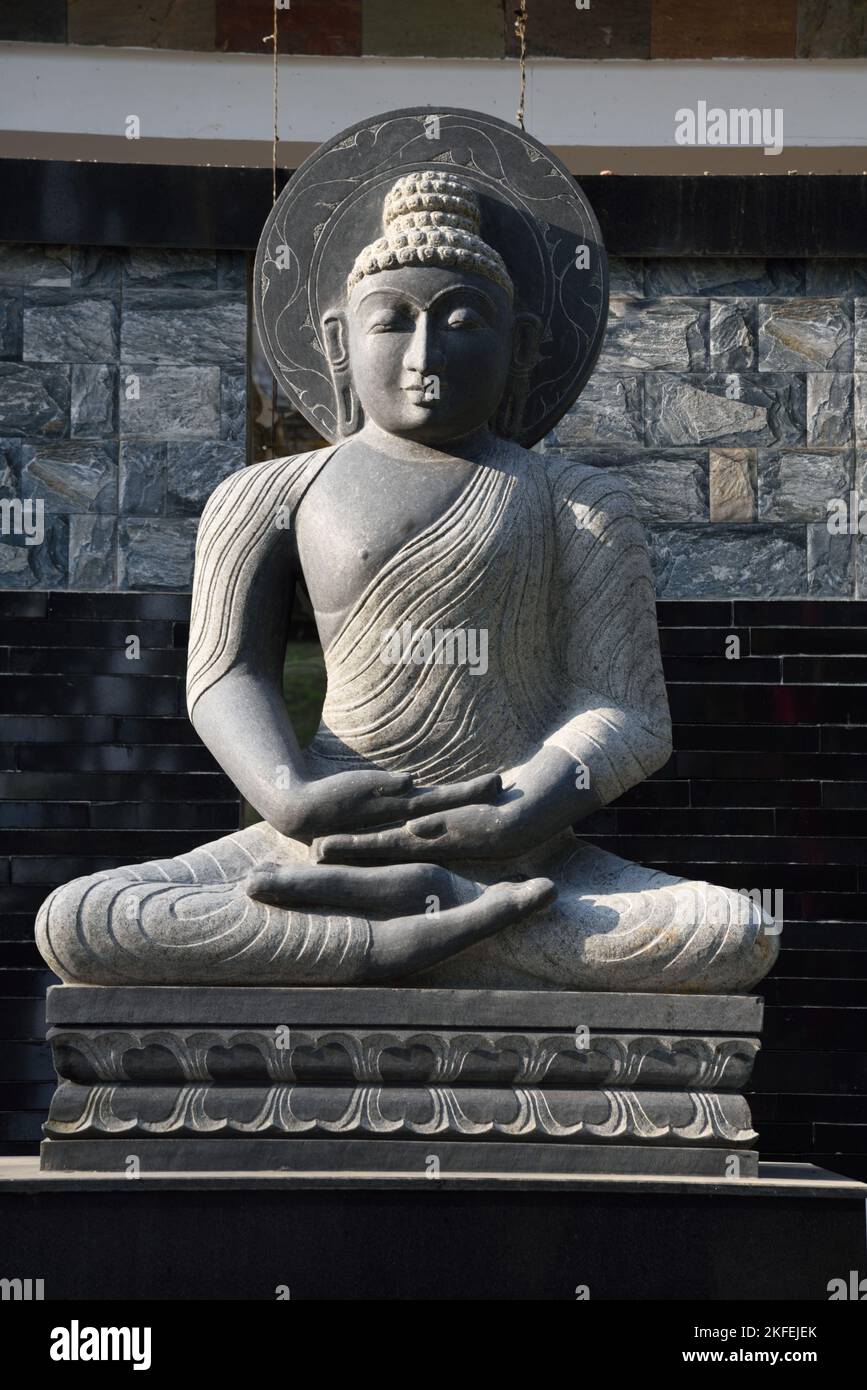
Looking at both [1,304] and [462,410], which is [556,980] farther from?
[1,304]

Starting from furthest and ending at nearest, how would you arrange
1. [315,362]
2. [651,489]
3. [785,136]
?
[785,136] → [651,489] → [315,362]

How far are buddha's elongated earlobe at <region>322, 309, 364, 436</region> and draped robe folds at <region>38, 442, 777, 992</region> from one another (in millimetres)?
282

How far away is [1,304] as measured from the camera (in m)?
8.23

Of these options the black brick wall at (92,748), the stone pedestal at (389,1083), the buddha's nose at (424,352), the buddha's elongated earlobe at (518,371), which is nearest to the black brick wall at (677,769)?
the black brick wall at (92,748)

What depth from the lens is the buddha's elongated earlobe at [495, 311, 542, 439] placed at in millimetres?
5957

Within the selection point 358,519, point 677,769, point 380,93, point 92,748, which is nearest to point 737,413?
point 677,769

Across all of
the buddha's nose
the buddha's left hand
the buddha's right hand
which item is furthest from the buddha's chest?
the buddha's left hand

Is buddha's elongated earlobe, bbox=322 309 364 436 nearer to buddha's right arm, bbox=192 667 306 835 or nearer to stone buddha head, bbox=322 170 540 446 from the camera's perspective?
stone buddha head, bbox=322 170 540 446

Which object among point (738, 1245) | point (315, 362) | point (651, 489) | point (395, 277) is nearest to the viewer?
point (738, 1245)

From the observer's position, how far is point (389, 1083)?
5.17 metres

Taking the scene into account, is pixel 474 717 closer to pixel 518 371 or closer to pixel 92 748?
pixel 518 371

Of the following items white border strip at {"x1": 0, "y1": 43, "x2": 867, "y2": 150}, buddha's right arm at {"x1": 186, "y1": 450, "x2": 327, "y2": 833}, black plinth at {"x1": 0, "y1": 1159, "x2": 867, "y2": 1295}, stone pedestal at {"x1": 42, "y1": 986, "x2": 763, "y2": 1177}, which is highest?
white border strip at {"x1": 0, "y1": 43, "x2": 867, "y2": 150}

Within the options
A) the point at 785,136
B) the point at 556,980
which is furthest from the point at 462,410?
the point at 785,136

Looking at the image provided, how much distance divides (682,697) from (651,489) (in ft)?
2.48
